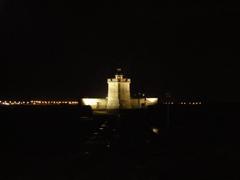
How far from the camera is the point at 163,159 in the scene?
15.9 meters

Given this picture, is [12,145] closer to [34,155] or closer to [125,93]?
[34,155]

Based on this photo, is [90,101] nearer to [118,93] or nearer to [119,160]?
[118,93]

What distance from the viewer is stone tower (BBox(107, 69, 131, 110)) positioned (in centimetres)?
7250

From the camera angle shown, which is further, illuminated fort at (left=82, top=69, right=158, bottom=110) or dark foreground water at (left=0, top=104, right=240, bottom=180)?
illuminated fort at (left=82, top=69, right=158, bottom=110)

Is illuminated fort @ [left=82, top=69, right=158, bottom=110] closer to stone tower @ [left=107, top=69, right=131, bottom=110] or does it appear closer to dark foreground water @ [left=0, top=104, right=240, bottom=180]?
stone tower @ [left=107, top=69, right=131, bottom=110]

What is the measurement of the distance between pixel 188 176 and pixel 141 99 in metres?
67.3

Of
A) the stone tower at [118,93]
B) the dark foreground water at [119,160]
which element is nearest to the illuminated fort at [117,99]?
the stone tower at [118,93]

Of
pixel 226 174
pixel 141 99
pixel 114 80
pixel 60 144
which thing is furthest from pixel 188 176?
pixel 141 99

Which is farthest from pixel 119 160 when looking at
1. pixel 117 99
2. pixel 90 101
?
pixel 90 101

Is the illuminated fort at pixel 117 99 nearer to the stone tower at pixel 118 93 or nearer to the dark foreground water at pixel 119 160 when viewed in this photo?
the stone tower at pixel 118 93

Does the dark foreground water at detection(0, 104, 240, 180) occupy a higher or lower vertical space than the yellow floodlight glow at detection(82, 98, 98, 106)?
lower

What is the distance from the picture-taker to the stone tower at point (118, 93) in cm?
7250

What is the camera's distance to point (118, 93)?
7275cm

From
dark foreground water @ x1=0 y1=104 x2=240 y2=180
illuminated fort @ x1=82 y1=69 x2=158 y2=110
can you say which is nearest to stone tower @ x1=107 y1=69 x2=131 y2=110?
illuminated fort @ x1=82 y1=69 x2=158 y2=110
